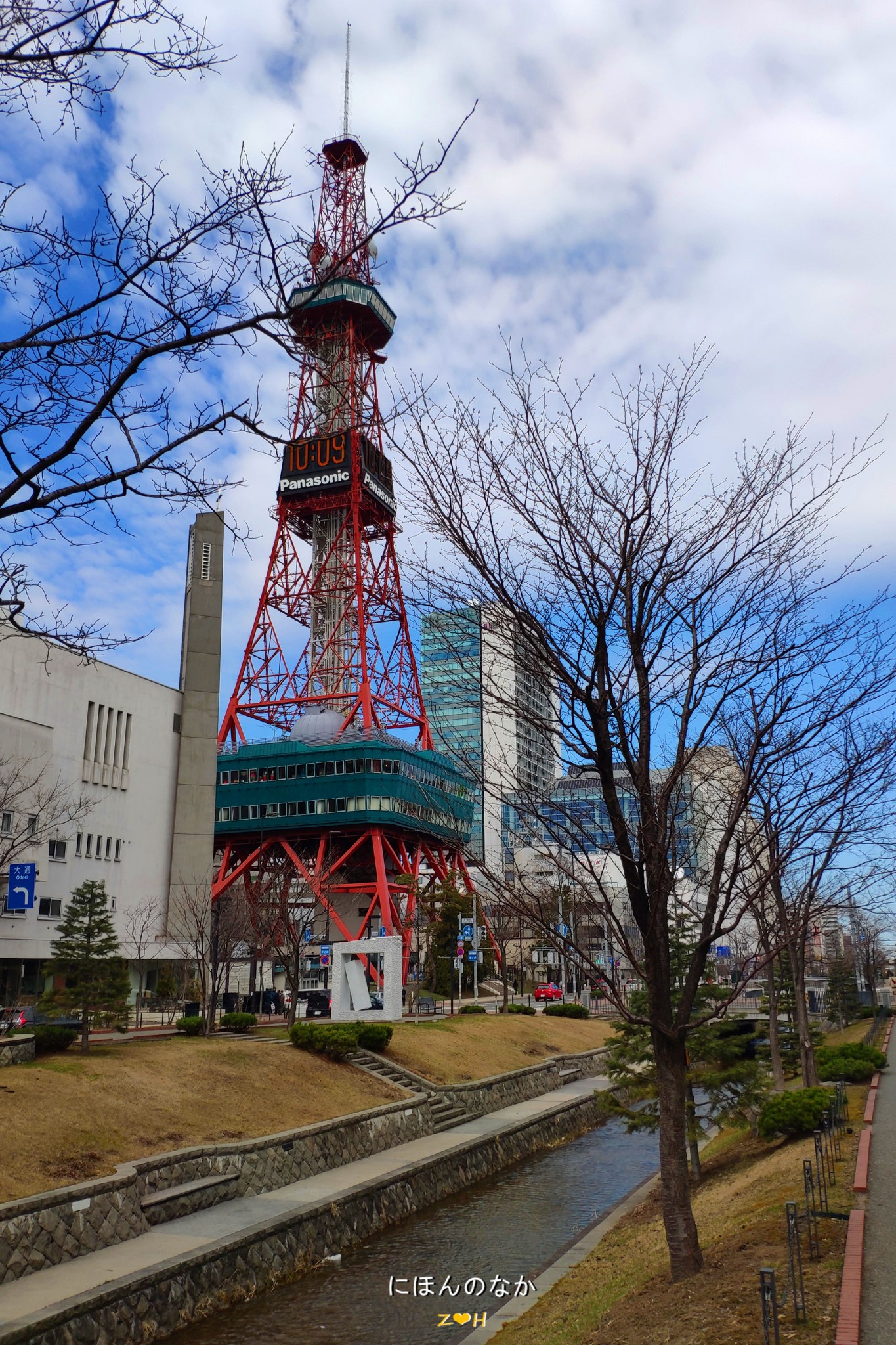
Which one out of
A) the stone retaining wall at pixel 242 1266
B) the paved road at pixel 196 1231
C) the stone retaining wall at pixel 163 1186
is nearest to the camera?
the stone retaining wall at pixel 242 1266

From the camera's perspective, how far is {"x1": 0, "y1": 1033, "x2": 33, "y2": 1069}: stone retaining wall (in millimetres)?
19672

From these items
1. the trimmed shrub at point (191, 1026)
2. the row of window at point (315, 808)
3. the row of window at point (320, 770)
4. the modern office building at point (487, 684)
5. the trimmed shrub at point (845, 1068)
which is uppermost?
the row of window at point (320, 770)

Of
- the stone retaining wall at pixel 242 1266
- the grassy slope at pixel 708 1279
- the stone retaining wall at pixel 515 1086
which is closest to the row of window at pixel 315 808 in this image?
the stone retaining wall at pixel 515 1086

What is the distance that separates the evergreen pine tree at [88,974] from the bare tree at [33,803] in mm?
6996

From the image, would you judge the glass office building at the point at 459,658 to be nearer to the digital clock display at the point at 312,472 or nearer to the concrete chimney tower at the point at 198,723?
the concrete chimney tower at the point at 198,723

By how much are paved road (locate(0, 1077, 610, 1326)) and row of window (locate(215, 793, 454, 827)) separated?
175 feet

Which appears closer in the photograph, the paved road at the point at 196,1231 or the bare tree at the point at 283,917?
the paved road at the point at 196,1231

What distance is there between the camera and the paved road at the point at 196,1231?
1177cm

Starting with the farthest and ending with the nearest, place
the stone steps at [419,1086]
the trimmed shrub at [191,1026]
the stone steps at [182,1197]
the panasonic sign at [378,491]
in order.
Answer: the panasonic sign at [378,491] < the trimmed shrub at [191,1026] < the stone steps at [419,1086] < the stone steps at [182,1197]

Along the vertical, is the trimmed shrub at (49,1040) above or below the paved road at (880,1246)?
above

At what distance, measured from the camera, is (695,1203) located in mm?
17203

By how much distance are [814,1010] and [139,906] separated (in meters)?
44.7

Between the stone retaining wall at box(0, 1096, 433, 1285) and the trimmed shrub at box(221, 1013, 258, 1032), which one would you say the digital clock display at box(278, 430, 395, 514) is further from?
the stone retaining wall at box(0, 1096, 433, 1285)

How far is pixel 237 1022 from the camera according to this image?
107 ft
